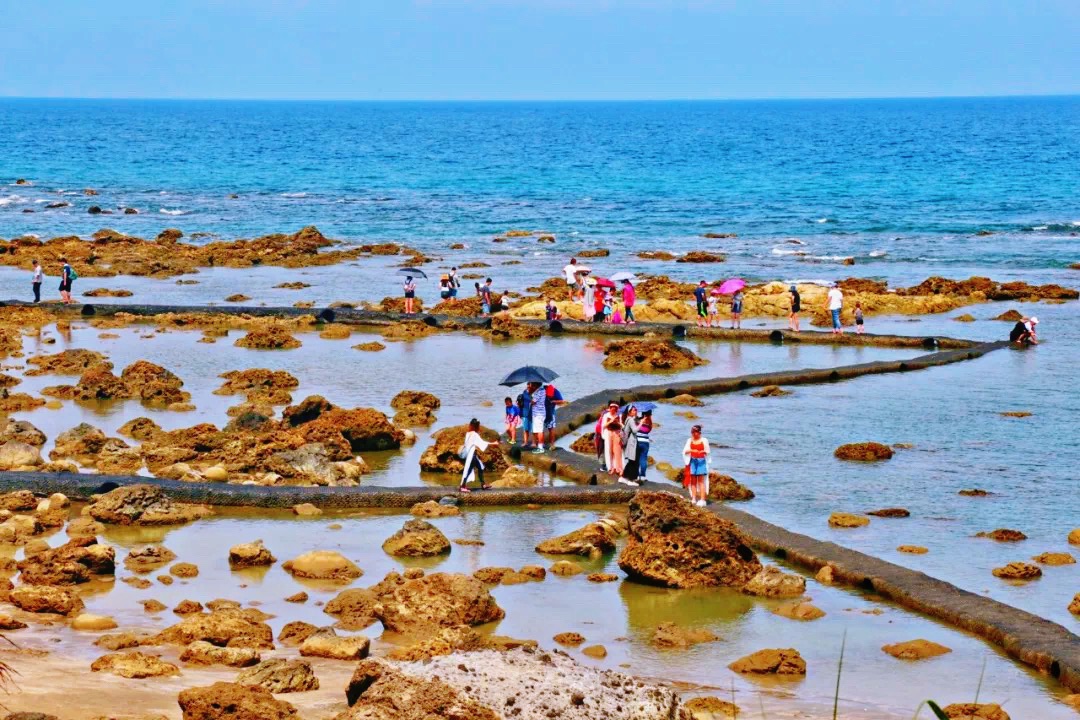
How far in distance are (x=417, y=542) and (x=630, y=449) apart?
5033mm

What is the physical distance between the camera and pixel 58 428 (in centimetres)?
3038

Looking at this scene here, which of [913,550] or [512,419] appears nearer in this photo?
[913,550]

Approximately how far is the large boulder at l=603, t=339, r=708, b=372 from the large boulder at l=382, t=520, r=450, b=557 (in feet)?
54.4

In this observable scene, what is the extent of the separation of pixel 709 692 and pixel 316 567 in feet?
22.6

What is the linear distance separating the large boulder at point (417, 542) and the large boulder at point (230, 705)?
7304 mm

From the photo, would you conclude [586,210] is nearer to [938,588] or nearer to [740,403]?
[740,403]

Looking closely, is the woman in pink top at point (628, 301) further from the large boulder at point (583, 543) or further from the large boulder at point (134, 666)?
the large boulder at point (134, 666)

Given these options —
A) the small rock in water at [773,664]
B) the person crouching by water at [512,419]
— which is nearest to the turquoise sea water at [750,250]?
the person crouching by water at [512,419]

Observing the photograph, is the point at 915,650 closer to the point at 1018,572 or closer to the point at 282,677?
the point at 1018,572

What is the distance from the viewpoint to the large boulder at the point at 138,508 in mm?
23422

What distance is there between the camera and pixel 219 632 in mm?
17375

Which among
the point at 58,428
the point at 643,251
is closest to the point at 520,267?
the point at 643,251

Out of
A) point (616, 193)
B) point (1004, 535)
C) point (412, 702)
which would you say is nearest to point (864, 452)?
point (1004, 535)

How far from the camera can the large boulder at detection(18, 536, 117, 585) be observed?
1970 cm
